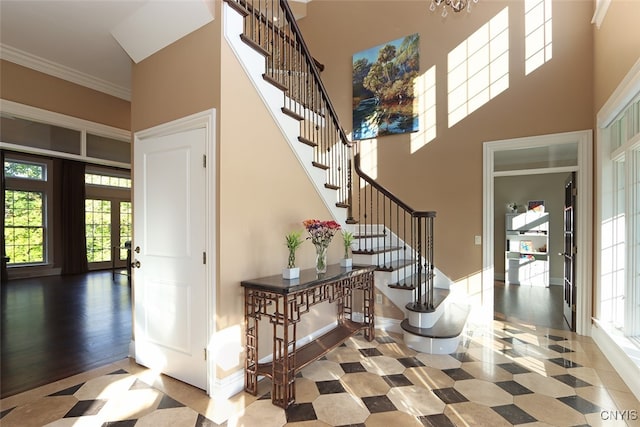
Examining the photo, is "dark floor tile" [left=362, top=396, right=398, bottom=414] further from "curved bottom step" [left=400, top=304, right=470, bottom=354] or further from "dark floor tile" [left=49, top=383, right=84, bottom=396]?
"dark floor tile" [left=49, top=383, right=84, bottom=396]

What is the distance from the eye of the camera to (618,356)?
113 inches

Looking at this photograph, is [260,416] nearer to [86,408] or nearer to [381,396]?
[381,396]

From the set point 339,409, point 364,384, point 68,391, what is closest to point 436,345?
point 364,384

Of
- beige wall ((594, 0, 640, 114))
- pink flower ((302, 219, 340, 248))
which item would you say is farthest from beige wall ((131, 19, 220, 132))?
beige wall ((594, 0, 640, 114))

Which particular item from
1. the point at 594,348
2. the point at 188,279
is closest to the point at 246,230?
the point at 188,279

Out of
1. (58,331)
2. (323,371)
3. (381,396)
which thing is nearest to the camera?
(381,396)

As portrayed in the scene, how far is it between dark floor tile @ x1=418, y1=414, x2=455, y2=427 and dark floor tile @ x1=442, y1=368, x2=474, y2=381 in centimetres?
63

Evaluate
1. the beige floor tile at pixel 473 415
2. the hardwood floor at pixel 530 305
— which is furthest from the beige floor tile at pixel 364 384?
the hardwood floor at pixel 530 305

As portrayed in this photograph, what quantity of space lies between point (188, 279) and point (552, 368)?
135 inches

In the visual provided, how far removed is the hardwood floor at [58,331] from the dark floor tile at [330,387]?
2.09 m

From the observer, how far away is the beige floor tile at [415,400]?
7.45 feet

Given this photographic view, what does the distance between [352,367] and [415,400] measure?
72cm

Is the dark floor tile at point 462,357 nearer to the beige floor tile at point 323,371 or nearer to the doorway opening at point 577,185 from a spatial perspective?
the beige floor tile at point 323,371

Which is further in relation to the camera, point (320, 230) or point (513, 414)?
point (320, 230)
